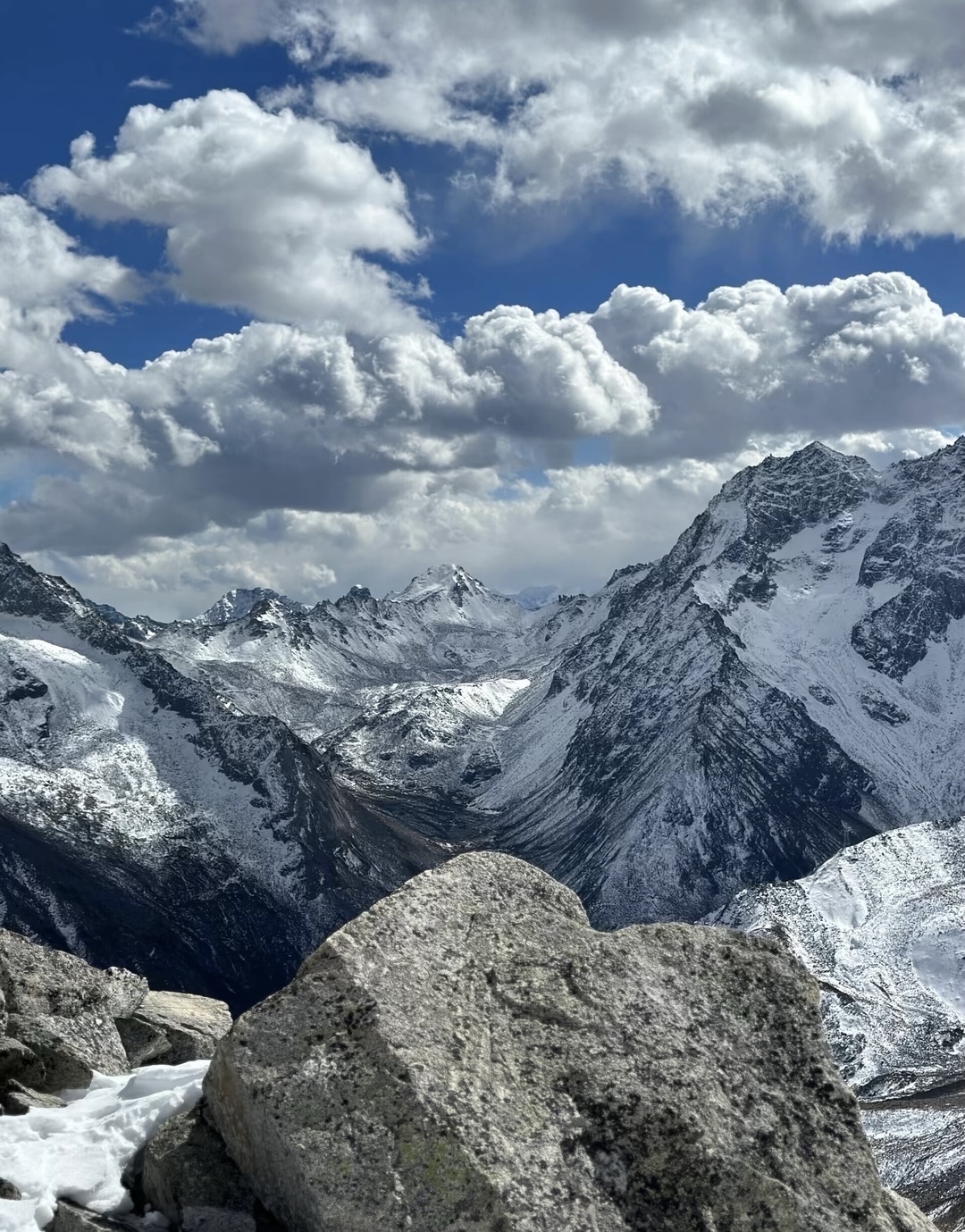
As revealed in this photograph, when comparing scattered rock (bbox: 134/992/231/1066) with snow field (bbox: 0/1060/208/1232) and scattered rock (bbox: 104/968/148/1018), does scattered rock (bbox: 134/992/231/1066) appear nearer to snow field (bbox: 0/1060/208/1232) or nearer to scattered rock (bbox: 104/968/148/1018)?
scattered rock (bbox: 104/968/148/1018)

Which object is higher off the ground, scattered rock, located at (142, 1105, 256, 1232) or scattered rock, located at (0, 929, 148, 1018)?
scattered rock, located at (0, 929, 148, 1018)

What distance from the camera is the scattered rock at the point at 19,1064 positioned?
22531 mm

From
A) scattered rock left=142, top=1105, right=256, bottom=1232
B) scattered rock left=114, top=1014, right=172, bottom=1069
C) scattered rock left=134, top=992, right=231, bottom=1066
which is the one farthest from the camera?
scattered rock left=134, top=992, right=231, bottom=1066

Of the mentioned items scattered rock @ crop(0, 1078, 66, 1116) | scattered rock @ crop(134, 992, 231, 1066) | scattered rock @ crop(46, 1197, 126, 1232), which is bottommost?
scattered rock @ crop(46, 1197, 126, 1232)

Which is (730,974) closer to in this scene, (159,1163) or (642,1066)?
(642,1066)

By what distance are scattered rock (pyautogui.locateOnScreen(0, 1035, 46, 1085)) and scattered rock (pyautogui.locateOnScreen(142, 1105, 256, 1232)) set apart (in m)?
5.36

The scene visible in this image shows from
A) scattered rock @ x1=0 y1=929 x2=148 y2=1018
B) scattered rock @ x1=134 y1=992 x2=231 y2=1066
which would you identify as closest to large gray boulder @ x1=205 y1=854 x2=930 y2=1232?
scattered rock @ x1=0 y1=929 x2=148 y2=1018

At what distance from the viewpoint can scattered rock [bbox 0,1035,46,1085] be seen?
22.5 metres

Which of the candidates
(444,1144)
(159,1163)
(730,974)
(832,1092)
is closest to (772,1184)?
(832,1092)

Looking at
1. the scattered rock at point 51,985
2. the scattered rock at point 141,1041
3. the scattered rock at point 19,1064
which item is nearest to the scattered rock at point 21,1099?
the scattered rock at point 19,1064

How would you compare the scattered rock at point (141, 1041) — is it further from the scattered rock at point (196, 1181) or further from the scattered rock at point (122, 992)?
the scattered rock at point (196, 1181)

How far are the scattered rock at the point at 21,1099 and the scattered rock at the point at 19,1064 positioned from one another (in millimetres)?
186

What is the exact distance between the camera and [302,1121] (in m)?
16.3

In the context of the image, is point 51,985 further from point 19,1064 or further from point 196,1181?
point 196,1181
